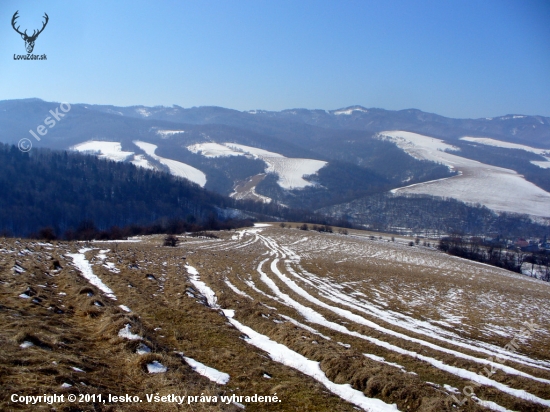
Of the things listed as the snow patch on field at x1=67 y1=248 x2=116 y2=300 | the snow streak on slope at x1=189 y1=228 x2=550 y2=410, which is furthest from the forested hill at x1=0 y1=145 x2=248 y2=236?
the snow streak on slope at x1=189 y1=228 x2=550 y2=410

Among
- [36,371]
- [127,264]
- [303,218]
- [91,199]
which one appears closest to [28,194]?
[91,199]

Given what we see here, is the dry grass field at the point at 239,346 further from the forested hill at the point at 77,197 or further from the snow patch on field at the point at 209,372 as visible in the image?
the forested hill at the point at 77,197

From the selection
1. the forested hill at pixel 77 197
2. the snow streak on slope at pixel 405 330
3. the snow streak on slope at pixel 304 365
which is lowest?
the forested hill at pixel 77 197

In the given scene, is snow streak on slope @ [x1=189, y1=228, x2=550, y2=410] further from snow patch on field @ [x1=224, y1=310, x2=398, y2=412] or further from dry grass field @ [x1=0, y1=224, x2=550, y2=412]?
snow patch on field @ [x1=224, y1=310, x2=398, y2=412]

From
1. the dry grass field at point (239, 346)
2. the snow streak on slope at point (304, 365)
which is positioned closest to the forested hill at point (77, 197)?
the dry grass field at point (239, 346)

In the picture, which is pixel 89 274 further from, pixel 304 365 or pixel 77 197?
pixel 77 197

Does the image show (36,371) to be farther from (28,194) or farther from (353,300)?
(28,194)

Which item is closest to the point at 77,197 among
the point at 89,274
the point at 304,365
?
the point at 89,274
